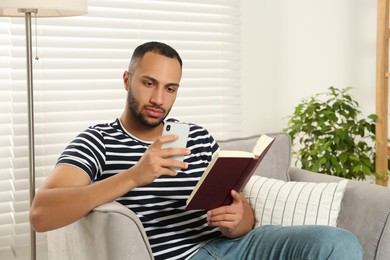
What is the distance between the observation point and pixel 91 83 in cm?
353

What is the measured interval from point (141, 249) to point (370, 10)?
2.76 meters

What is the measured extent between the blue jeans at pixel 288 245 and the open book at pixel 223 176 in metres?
0.19

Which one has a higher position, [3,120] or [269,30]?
[269,30]

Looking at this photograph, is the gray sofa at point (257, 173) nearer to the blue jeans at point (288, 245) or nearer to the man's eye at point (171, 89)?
the blue jeans at point (288, 245)

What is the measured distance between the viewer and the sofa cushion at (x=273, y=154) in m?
2.81

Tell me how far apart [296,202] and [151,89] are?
2.31 feet

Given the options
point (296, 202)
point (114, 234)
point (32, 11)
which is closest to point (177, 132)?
point (114, 234)

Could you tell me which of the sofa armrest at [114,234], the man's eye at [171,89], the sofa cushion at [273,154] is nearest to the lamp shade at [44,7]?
the man's eye at [171,89]

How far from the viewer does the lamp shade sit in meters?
2.57

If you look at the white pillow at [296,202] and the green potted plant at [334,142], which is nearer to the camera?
the white pillow at [296,202]

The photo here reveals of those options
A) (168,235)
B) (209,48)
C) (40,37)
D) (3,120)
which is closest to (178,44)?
(209,48)

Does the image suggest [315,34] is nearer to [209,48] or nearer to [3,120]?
[209,48]

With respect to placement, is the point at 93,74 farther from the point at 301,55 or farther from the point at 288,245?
the point at 288,245

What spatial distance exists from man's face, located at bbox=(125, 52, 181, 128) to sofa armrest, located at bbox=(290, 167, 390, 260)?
772 millimetres
